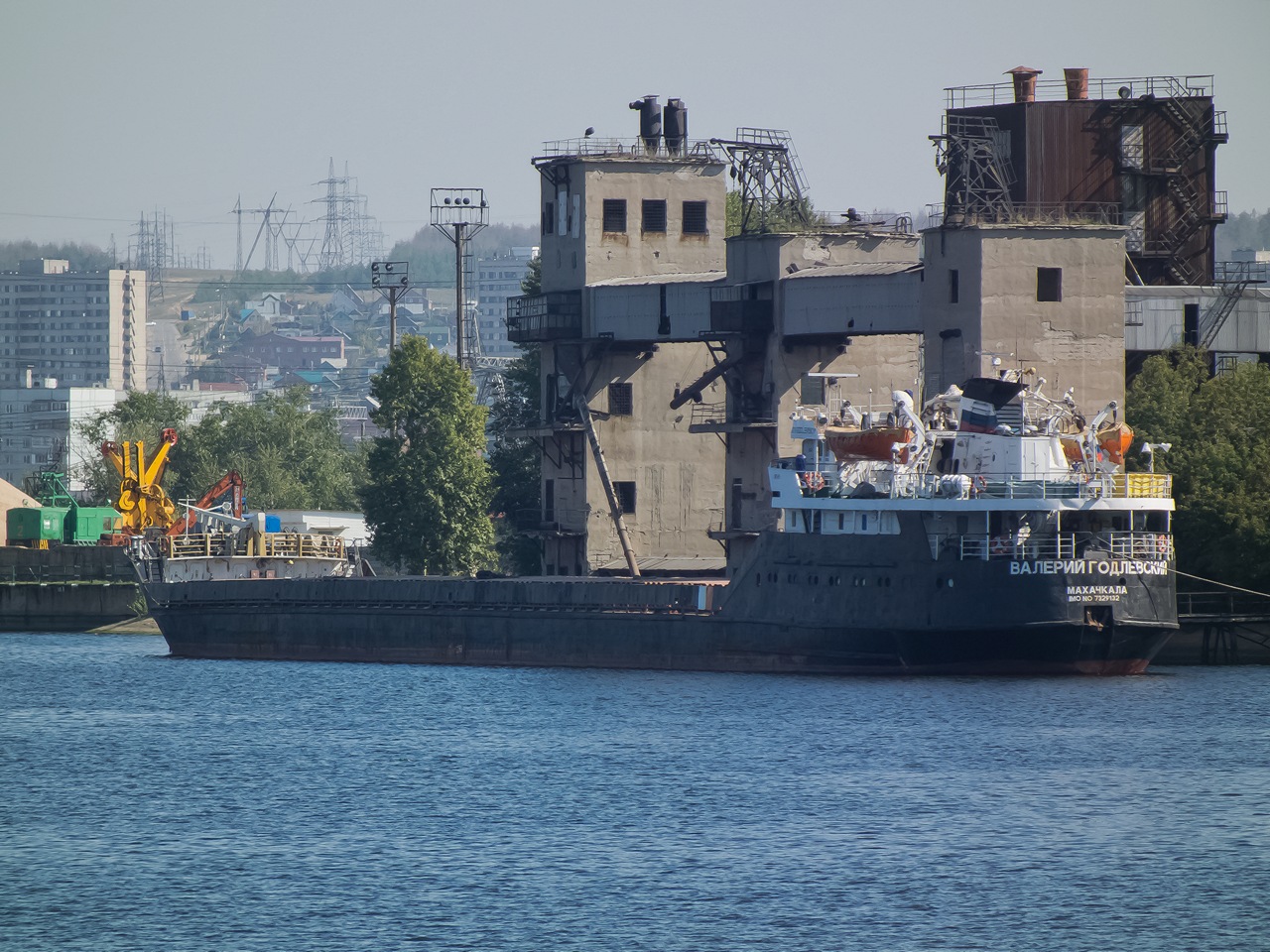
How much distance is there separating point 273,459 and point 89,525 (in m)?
14.9

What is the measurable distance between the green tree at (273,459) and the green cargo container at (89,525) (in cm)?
643

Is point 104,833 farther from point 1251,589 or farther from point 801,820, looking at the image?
point 1251,589

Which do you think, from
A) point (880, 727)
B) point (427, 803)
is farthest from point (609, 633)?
point (427, 803)

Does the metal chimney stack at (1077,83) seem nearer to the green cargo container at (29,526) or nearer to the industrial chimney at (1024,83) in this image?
the industrial chimney at (1024,83)

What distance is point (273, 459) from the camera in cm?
13025

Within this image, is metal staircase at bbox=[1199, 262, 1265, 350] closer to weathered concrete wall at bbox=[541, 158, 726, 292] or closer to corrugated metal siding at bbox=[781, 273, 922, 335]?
corrugated metal siding at bbox=[781, 273, 922, 335]

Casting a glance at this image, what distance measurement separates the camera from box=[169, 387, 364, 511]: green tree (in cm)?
12694

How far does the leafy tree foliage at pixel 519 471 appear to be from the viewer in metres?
102

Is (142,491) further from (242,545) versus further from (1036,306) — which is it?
(1036,306)

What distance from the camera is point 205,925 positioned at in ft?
114

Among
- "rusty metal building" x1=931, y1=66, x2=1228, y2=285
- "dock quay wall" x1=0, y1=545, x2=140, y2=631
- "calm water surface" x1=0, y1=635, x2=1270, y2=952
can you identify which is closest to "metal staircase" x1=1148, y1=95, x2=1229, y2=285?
"rusty metal building" x1=931, y1=66, x2=1228, y2=285

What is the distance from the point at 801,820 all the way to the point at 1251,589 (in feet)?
98.8

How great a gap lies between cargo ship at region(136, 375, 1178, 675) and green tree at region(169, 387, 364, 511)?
60.5m

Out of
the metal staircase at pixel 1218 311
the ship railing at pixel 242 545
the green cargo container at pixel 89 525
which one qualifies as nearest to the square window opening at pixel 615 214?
the ship railing at pixel 242 545
